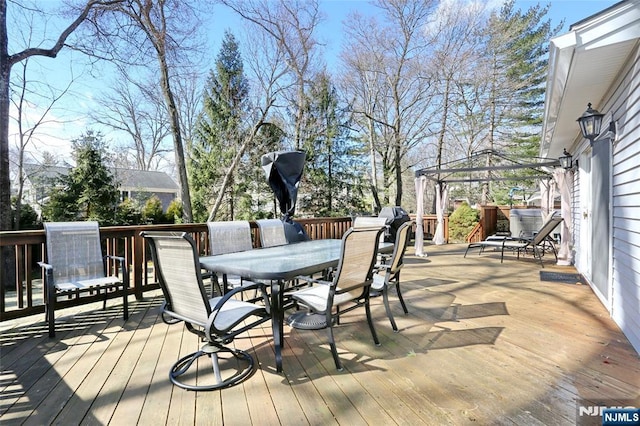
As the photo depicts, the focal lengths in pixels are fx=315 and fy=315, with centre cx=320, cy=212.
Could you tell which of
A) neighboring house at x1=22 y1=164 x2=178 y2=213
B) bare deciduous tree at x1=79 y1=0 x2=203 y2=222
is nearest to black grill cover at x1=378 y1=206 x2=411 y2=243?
bare deciduous tree at x1=79 y1=0 x2=203 y2=222

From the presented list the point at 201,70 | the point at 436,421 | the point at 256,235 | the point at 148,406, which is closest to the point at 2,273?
the point at 148,406

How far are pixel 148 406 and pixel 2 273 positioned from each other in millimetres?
2516

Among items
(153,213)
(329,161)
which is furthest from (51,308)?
(329,161)

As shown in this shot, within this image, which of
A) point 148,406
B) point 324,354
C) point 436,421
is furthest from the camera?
point 324,354

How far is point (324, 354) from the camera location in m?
2.53

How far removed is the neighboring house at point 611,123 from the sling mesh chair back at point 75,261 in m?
4.77

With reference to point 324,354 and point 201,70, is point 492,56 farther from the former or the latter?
point 324,354

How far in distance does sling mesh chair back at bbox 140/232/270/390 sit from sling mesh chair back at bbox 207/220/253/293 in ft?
3.61

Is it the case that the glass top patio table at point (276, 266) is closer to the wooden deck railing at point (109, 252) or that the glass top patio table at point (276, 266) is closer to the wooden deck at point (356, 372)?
the wooden deck at point (356, 372)

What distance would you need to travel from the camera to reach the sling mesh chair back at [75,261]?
311cm

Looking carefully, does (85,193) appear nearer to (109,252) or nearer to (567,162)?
(109,252)

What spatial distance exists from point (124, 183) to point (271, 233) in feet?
48.1

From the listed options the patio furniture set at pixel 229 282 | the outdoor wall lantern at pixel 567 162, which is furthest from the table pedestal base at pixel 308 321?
the outdoor wall lantern at pixel 567 162

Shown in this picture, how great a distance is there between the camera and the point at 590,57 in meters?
2.83
